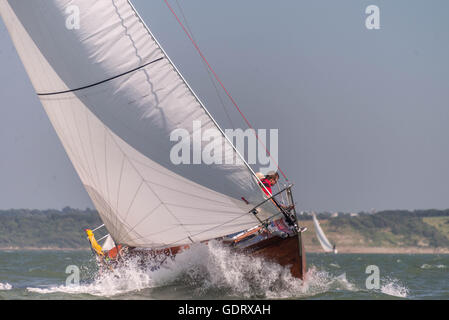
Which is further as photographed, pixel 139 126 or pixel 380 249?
pixel 380 249

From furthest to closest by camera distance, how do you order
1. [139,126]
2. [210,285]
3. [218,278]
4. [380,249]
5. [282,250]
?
[380,249] → [210,285] → [218,278] → [282,250] → [139,126]

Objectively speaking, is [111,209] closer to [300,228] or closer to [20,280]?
[300,228]

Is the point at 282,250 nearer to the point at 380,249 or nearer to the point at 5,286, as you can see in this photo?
the point at 5,286

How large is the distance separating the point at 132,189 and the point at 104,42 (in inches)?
119

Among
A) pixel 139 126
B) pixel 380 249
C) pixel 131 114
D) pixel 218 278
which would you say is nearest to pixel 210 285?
pixel 218 278

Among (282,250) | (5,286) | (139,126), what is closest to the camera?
(139,126)

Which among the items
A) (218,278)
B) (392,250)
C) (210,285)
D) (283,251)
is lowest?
(392,250)

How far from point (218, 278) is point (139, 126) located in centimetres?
354

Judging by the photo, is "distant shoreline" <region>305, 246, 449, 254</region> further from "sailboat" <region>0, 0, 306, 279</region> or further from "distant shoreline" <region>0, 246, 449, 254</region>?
"sailboat" <region>0, 0, 306, 279</region>

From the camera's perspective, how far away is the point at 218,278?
44.9 ft

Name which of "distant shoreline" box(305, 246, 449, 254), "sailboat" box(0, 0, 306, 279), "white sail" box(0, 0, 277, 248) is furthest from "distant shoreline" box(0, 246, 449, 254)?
"white sail" box(0, 0, 277, 248)

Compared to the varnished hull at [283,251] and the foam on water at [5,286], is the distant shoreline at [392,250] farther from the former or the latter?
the varnished hull at [283,251]

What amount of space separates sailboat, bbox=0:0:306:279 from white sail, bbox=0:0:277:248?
0.02 metres

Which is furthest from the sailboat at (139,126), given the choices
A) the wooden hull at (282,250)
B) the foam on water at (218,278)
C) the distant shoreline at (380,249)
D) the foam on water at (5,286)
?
the distant shoreline at (380,249)
